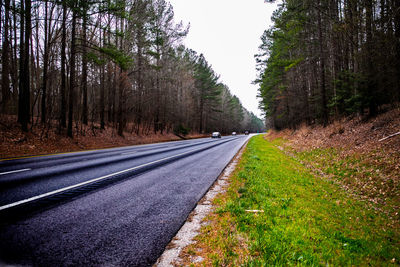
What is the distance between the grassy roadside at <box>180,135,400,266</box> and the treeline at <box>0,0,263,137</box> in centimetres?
1423

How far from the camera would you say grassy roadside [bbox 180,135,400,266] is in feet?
7.41

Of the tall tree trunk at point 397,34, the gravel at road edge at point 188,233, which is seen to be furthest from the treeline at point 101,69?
the tall tree trunk at point 397,34

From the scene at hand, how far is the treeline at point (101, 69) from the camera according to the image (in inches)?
533

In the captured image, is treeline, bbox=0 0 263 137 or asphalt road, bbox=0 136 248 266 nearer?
asphalt road, bbox=0 136 248 266

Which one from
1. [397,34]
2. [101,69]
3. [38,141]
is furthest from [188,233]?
[101,69]

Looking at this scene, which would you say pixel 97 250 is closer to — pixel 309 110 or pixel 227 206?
pixel 227 206

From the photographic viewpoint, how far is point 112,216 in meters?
3.13

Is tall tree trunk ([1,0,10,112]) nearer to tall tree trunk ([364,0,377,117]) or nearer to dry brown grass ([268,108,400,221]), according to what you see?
dry brown grass ([268,108,400,221])

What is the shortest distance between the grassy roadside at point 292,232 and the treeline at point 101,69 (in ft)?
46.7

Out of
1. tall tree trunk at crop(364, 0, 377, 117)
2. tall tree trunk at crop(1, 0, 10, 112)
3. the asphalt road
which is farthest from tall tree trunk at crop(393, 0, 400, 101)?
tall tree trunk at crop(1, 0, 10, 112)

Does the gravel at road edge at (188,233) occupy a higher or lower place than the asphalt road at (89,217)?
lower

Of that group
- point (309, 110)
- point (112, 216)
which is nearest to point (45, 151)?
point (112, 216)

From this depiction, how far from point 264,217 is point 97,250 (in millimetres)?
2599

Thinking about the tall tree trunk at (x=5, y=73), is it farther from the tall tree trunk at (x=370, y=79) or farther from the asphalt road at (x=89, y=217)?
the tall tree trunk at (x=370, y=79)
